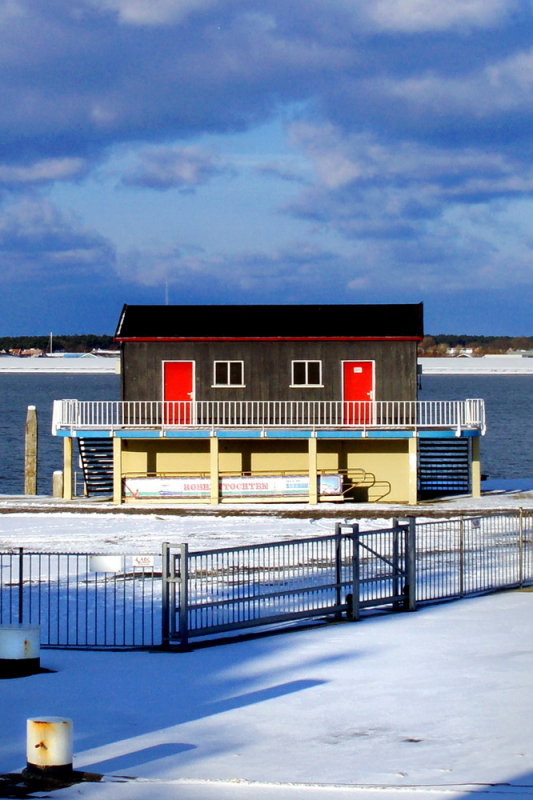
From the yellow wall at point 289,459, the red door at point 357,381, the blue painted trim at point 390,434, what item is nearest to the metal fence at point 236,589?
the blue painted trim at point 390,434

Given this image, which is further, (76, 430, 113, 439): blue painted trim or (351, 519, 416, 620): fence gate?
(76, 430, 113, 439): blue painted trim

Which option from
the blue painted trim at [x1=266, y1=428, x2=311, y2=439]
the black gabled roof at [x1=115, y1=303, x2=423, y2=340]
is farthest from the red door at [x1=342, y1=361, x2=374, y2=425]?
the blue painted trim at [x1=266, y1=428, x2=311, y2=439]

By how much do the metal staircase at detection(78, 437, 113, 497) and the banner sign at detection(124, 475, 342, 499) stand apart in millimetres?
3198

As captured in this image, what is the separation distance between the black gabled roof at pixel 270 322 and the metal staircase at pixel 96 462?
4.31m

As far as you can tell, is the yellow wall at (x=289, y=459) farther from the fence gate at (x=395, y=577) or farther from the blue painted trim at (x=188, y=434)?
the fence gate at (x=395, y=577)

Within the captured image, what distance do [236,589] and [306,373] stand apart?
20.6 meters


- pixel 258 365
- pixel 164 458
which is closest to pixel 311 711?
pixel 258 365

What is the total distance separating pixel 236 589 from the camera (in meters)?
22.4

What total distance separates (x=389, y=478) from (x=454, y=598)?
2128 centimetres

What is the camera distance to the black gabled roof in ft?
139

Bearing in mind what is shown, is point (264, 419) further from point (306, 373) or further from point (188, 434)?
point (188, 434)

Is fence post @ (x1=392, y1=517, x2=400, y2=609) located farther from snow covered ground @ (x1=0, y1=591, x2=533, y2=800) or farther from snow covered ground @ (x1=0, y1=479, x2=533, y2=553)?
snow covered ground @ (x1=0, y1=479, x2=533, y2=553)

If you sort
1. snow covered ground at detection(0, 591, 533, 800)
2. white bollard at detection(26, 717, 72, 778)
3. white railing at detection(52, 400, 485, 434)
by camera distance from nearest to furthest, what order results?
white bollard at detection(26, 717, 72, 778)
snow covered ground at detection(0, 591, 533, 800)
white railing at detection(52, 400, 485, 434)

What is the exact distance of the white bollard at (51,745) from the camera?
34.5 feet
